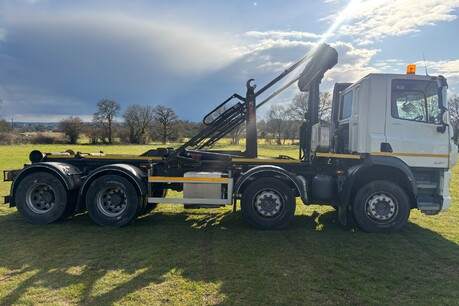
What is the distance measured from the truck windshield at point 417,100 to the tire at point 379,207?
141cm

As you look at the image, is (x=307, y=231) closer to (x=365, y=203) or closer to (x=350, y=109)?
(x=365, y=203)

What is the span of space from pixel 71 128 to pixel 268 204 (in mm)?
65959

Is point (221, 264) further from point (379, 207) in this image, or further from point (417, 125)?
point (417, 125)

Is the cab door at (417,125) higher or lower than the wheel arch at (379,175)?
higher

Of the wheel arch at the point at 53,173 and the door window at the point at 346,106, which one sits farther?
the door window at the point at 346,106

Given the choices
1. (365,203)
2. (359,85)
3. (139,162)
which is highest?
(359,85)

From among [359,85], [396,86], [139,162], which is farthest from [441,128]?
Answer: [139,162]

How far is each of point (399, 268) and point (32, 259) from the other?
5.40 metres

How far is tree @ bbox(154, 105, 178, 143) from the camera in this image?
206 feet

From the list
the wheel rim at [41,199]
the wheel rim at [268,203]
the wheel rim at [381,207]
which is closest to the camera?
the wheel rim at [381,207]

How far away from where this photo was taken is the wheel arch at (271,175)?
6.61m

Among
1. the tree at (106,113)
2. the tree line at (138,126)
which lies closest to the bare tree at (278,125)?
the tree line at (138,126)

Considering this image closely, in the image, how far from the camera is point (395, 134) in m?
6.52

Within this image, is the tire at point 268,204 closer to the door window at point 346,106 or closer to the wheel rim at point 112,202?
the door window at point 346,106
